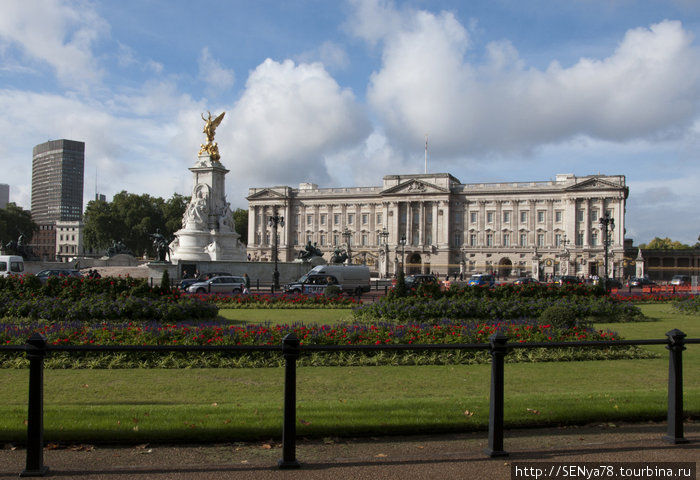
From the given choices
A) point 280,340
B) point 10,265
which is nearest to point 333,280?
point 10,265

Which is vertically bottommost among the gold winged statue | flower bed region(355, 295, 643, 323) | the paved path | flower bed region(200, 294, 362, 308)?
the paved path

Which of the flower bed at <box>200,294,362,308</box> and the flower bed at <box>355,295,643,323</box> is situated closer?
the flower bed at <box>355,295,643,323</box>

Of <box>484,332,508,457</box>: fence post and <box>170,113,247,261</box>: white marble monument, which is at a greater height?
<box>170,113,247,261</box>: white marble monument

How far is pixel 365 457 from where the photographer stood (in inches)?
219

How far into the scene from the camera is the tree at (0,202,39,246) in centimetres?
9900

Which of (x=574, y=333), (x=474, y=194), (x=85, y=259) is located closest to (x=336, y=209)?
(x=474, y=194)

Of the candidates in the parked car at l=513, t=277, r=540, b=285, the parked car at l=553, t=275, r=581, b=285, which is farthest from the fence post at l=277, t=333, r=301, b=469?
the parked car at l=553, t=275, r=581, b=285

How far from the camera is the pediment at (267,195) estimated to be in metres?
118

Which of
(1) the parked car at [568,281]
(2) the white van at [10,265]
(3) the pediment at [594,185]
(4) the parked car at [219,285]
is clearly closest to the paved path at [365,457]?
(1) the parked car at [568,281]

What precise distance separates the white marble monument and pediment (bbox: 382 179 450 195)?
6248 centimetres

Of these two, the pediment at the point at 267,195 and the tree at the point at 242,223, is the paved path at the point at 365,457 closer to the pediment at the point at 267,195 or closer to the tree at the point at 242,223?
the pediment at the point at 267,195

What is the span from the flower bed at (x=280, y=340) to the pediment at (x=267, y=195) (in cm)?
10570

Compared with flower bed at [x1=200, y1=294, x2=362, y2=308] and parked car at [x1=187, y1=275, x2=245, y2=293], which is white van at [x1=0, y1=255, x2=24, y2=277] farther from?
flower bed at [x1=200, y1=294, x2=362, y2=308]

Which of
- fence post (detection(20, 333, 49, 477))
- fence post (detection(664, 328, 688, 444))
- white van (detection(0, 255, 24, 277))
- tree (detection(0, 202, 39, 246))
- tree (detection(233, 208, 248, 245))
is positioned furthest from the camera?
tree (detection(233, 208, 248, 245))
